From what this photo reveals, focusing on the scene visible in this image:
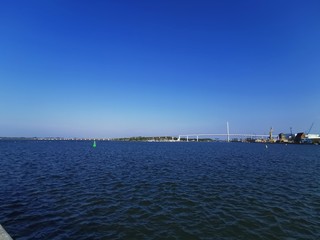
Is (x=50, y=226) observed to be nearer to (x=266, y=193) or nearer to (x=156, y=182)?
(x=156, y=182)

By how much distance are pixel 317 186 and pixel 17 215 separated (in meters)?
28.6

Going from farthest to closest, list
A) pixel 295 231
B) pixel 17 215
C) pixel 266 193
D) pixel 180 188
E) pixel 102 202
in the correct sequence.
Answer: pixel 180 188 < pixel 266 193 < pixel 102 202 < pixel 17 215 < pixel 295 231

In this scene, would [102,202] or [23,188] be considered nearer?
[102,202]

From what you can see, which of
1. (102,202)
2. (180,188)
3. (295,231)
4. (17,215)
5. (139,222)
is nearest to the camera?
(295,231)

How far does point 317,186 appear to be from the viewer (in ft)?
78.0

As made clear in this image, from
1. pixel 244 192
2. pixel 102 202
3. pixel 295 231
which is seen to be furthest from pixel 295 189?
pixel 102 202

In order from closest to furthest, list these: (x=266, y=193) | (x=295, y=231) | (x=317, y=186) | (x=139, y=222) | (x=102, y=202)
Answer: (x=295, y=231) → (x=139, y=222) → (x=102, y=202) → (x=266, y=193) → (x=317, y=186)

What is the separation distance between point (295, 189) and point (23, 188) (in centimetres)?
2765

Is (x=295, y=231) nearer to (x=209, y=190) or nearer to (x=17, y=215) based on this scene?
(x=209, y=190)

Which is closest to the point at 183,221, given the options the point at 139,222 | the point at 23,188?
the point at 139,222

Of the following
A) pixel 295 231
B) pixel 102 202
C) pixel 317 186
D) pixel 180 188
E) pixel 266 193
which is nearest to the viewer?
pixel 295 231

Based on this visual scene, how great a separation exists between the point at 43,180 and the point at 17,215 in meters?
12.0

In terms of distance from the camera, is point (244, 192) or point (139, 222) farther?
point (244, 192)

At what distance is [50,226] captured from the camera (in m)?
12.4
